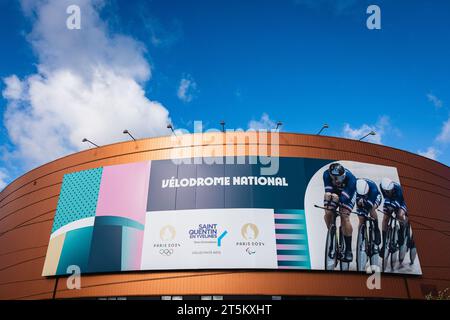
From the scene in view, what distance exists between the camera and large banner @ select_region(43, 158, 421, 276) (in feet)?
75.7

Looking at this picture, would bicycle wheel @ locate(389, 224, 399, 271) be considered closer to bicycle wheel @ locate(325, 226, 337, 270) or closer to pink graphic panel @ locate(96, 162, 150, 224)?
bicycle wheel @ locate(325, 226, 337, 270)

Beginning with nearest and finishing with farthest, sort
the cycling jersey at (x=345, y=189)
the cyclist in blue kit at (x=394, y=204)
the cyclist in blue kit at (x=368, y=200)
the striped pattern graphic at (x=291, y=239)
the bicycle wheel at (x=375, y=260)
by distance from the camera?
the striped pattern graphic at (x=291, y=239) → the bicycle wheel at (x=375, y=260) → the cyclist in blue kit at (x=368, y=200) → the cycling jersey at (x=345, y=189) → the cyclist in blue kit at (x=394, y=204)

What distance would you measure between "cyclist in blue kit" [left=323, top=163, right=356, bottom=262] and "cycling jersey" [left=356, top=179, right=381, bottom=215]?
2.68 feet

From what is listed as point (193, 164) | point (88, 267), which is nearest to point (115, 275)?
point (88, 267)

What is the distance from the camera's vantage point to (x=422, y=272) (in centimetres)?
2553

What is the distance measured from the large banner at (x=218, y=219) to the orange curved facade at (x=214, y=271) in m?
0.79

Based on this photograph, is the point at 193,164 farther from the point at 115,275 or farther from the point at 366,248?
the point at 366,248

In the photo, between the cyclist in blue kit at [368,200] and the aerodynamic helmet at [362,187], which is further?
the aerodynamic helmet at [362,187]

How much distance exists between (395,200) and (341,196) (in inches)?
212

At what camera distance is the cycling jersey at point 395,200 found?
87.8 ft

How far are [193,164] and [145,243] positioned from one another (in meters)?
7.25

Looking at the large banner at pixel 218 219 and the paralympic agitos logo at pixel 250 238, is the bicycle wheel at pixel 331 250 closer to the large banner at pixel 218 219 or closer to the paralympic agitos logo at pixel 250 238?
the large banner at pixel 218 219

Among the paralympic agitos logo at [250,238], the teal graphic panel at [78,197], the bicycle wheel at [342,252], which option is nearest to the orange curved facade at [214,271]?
the bicycle wheel at [342,252]

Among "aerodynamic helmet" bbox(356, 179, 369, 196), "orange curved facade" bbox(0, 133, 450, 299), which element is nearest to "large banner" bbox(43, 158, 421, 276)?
"aerodynamic helmet" bbox(356, 179, 369, 196)
